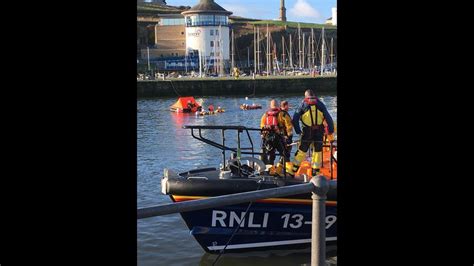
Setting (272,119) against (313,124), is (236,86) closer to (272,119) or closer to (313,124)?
(272,119)

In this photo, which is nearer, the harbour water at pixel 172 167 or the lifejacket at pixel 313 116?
the lifejacket at pixel 313 116

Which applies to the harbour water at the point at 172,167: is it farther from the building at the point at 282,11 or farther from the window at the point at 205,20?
the building at the point at 282,11

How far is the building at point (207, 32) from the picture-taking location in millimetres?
76312

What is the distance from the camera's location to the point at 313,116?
26.7ft

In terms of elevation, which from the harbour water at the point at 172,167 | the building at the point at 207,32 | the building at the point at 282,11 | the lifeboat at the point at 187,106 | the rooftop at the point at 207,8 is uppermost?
the building at the point at 282,11

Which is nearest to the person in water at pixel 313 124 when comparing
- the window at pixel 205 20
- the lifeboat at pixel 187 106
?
the lifeboat at pixel 187 106

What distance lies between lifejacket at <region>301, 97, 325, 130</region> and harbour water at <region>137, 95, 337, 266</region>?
183 centimetres

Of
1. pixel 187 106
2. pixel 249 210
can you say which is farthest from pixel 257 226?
pixel 187 106

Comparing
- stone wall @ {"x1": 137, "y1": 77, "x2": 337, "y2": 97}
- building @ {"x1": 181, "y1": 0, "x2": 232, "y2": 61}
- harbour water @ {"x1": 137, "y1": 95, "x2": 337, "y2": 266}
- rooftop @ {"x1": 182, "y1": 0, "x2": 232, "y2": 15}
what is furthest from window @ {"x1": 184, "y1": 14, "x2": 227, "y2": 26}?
harbour water @ {"x1": 137, "y1": 95, "x2": 337, "y2": 266}

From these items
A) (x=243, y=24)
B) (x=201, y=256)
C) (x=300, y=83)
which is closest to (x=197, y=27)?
(x=243, y=24)

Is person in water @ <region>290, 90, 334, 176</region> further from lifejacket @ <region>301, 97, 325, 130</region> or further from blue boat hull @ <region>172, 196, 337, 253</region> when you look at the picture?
blue boat hull @ <region>172, 196, 337, 253</region>

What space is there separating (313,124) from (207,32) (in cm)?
6994

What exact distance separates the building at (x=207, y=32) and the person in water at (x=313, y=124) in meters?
68.2
